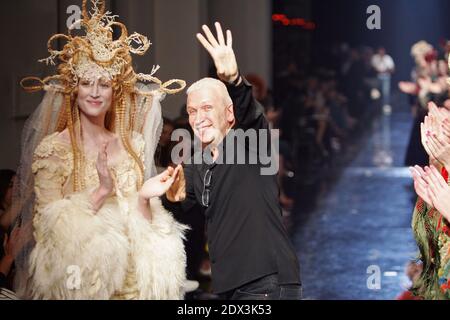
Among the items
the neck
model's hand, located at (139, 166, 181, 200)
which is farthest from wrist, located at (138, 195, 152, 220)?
the neck

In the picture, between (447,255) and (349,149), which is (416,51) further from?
(447,255)

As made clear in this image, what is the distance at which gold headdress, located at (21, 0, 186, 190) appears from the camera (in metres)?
4.95

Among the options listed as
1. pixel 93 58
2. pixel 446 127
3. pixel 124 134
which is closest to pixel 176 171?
pixel 124 134

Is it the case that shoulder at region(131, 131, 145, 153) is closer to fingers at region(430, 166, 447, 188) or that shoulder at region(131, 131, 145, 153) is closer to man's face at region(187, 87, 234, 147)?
man's face at region(187, 87, 234, 147)

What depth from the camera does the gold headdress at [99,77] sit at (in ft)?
16.2

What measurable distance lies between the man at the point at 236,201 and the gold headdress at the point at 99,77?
0.22m

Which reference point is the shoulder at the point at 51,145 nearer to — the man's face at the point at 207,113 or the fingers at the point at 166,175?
the fingers at the point at 166,175

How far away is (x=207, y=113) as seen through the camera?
194 inches

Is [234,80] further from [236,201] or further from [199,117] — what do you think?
[236,201]

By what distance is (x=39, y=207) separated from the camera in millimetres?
4824

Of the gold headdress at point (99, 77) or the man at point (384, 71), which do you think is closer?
the gold headdress at point (99, 77)

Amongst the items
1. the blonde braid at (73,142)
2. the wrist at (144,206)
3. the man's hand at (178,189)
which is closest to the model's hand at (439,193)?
the man's hand at (178,189)

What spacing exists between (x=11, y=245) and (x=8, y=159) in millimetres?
638
